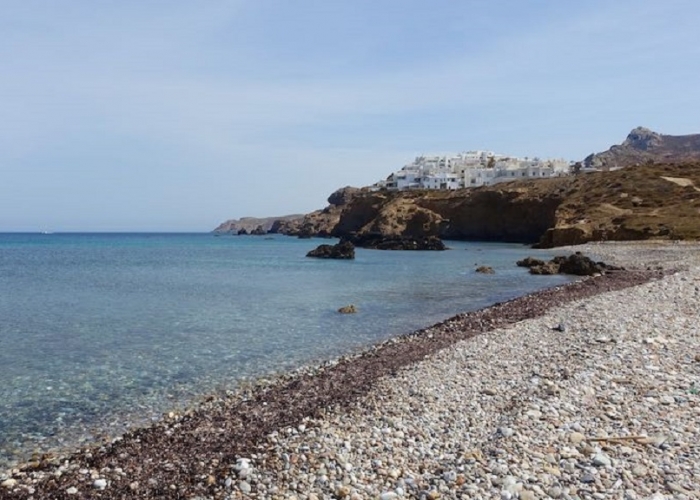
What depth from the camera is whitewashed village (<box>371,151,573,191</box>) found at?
143875 mm

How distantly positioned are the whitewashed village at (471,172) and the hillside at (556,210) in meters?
27.9

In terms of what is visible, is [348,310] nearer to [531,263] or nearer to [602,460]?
[602,460]

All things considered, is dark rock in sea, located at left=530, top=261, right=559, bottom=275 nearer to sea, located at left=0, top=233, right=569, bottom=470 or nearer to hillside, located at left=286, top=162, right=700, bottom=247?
sea, located at left=0, top=233, right=569, bottom=470

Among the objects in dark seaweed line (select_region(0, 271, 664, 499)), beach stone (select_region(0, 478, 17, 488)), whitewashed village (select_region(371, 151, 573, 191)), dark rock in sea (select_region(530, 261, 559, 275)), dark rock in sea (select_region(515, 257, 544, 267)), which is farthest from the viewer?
whitewashed village (select_region(371, 151, 573, 191))

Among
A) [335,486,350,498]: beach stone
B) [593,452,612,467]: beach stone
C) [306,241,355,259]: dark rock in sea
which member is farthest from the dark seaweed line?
[306,241,355,259]: dark rock in sea

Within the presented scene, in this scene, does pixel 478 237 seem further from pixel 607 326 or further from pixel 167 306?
pixel 607 326

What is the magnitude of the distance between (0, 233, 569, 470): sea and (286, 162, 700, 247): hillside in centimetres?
3537

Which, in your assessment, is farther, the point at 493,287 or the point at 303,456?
the point at 493,287

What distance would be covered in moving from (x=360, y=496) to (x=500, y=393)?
4349 mm

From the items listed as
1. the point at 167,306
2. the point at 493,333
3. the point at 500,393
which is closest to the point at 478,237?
the point at 167,306

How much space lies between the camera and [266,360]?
15922mm

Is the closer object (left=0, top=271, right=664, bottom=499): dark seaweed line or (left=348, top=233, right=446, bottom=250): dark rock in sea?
(left=0, top=271, right=664, bottom=499): dark seaweed line

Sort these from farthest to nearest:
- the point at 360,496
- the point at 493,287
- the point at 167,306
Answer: the point at 493,287, the point at 167,306, the point at 360,496

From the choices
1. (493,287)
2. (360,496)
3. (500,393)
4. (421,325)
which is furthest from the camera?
(493,287)
